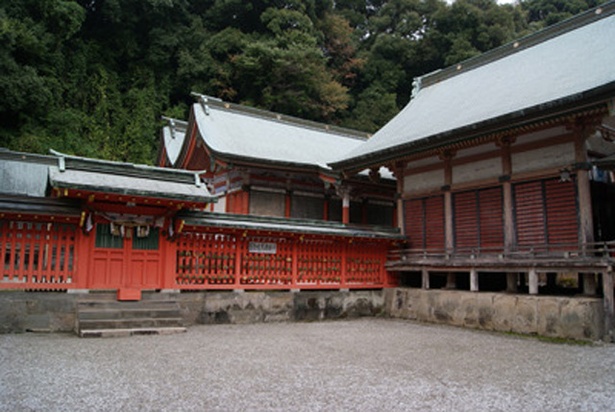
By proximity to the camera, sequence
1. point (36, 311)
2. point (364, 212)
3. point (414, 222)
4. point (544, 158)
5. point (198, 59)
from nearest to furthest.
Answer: point (36, 311) < point (544, 158) < point (414, 222) < point (364, 212) < point (198, 59)

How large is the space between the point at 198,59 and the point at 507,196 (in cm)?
2841

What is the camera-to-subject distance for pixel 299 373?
6156 mm

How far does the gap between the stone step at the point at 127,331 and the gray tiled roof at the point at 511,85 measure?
7.54m

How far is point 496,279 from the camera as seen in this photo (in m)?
14.4

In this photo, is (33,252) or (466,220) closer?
(33,252)

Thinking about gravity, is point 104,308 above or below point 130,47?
below

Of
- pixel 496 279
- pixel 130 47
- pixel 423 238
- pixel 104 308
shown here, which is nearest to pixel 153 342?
pixel 104 308

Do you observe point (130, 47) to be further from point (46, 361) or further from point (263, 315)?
point (46, 361)

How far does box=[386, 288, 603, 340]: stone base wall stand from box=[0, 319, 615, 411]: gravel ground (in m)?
0.63

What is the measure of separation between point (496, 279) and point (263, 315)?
742 centimetres

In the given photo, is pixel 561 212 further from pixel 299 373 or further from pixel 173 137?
pixel 173 137

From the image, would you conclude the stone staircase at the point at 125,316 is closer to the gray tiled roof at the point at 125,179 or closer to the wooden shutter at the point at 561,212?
the gray tiled roof at the point at 125,179

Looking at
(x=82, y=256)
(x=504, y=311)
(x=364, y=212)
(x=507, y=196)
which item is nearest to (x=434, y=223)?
(x=507, y=196)

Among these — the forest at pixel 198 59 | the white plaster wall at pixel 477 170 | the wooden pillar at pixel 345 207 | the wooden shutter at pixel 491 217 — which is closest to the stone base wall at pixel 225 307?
the wooden pillar at pixel 345 207
